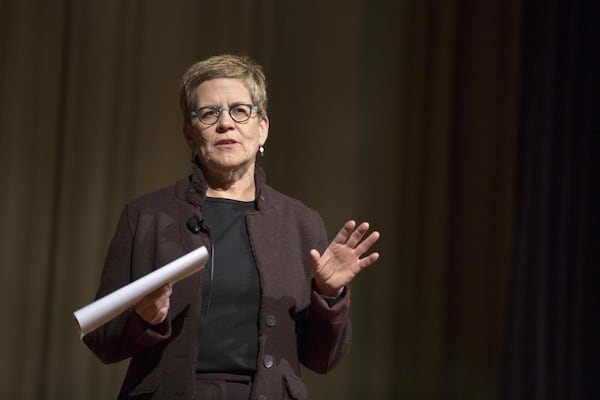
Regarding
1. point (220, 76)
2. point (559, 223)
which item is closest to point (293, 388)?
point (220, 76)

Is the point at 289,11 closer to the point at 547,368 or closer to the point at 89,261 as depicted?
the point at 89,261

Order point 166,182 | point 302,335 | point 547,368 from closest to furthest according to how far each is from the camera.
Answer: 1. point 302,335
2. point 547,368
3. point 166,182

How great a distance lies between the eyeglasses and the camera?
1.63m

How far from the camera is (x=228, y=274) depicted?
1550 millimetres

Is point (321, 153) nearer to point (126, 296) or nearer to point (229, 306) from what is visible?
point (229, 306)

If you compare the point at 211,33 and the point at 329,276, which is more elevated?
the point at 211,33

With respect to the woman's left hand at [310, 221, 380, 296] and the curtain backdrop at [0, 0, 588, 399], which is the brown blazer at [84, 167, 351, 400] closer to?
the woman's left hand at [310, 221, 380, 296]

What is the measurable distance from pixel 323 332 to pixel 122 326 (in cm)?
41

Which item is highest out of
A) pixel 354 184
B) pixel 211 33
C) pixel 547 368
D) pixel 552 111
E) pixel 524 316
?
pixel 211 33

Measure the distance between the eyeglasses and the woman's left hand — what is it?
33cm

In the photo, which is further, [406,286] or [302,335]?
[406,286]

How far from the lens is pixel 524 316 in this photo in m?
3.18

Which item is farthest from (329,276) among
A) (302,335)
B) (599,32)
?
(599,32)

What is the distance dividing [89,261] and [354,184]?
48.5 inches
